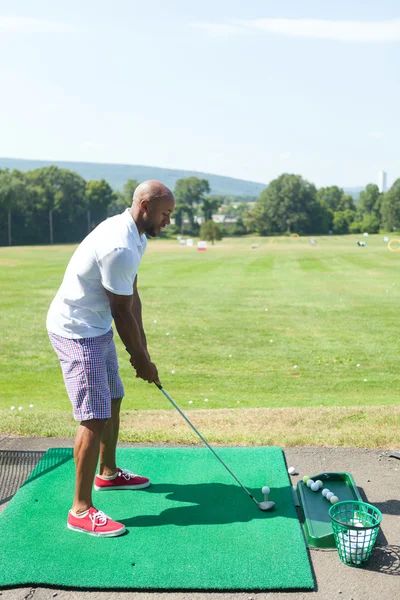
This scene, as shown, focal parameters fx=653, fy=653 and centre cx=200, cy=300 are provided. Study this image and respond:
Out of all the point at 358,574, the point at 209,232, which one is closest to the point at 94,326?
the point at 358,574

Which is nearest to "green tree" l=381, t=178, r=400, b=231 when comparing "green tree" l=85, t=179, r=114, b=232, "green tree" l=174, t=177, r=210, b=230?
"green tree" l=174, t=177, r=210, b=230

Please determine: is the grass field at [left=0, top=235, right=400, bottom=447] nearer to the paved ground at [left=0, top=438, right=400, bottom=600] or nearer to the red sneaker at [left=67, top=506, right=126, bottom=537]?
the paved ground at [left=0, top=438, right=400, bottom=600]

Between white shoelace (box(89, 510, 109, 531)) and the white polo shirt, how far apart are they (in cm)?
99

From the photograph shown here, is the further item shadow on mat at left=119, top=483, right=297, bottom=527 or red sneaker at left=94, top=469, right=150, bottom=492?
red sneaker at left=94, top=469, right=150, bottom=492

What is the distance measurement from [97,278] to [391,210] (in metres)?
104

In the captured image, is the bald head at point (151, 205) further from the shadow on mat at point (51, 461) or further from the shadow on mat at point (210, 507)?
the shadow on mat at point (51, 461)

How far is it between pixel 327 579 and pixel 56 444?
2497 millimetres

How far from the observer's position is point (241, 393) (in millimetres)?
8477

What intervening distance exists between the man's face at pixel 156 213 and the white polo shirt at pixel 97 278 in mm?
83

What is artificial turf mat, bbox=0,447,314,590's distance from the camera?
124 inches

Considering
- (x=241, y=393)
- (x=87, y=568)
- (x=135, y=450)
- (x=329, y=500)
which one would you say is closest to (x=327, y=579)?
(x=329, y=500)

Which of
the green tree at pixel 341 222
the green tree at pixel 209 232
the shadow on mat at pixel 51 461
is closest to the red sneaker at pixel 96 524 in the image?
the shadow on mat at pixel 51 461

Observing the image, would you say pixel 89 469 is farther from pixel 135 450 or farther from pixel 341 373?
pixel 341 373

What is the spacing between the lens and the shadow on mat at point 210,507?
12.4 feet
